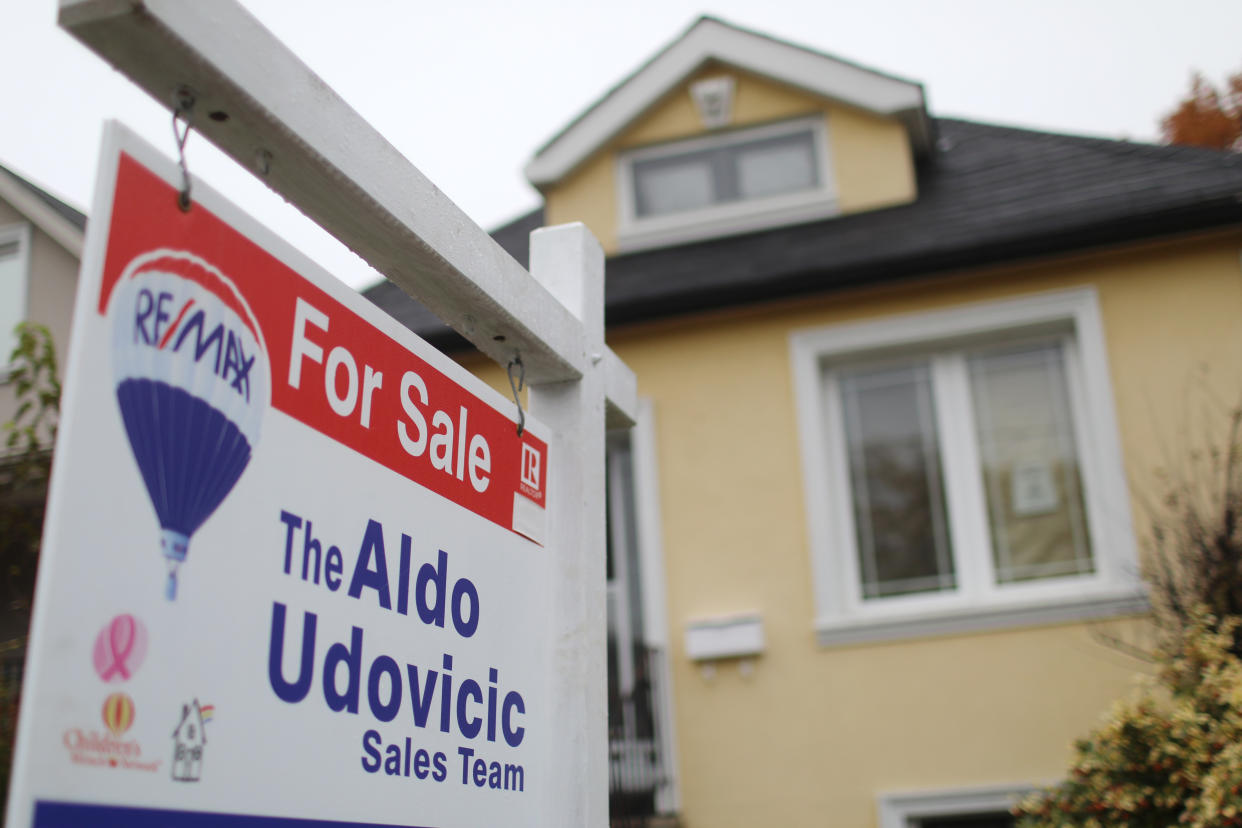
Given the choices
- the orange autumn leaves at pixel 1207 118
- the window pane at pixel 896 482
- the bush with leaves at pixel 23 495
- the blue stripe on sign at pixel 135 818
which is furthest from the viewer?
the orange autumn leaves at pixel 1207 118

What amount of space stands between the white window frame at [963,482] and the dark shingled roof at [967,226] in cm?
37

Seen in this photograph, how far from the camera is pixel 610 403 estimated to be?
130 inches

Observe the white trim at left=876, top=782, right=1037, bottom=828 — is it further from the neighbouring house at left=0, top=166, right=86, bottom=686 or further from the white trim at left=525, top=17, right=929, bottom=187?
the neighbouring house at left=0, top=166, right=86, bottom=686

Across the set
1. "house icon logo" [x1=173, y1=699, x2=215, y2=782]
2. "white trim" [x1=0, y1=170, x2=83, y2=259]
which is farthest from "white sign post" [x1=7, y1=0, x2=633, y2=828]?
"white trim" [x1=0, y1=170, x2=83, y2=259]

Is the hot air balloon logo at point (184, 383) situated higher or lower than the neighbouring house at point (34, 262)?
lower

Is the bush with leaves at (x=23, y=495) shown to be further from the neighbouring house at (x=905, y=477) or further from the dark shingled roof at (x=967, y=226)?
the neighbouring house at (x=905, y=477)

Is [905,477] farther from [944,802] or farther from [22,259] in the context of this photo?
[22,259]

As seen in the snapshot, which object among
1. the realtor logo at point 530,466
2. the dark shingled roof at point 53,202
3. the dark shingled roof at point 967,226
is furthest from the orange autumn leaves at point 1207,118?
the realtor logo at point 530,466

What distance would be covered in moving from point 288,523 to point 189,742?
0.37 metres

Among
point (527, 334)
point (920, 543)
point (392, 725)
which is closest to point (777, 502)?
point (920, 543)

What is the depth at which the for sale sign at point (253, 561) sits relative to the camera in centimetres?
149

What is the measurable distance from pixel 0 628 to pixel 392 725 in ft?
22.0

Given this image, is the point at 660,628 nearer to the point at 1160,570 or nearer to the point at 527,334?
the point at 1160,570

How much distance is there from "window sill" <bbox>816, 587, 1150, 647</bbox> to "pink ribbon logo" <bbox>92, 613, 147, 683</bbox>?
6603mm
